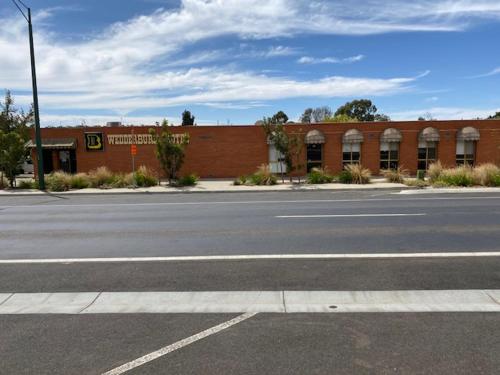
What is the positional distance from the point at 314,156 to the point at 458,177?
9.65 metres

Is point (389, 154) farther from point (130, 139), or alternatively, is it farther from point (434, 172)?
point (130, 139)

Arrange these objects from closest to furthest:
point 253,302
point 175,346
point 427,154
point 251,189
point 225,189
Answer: point 175,346, point 253,302, point 251,189, point 225,189, point 427,154

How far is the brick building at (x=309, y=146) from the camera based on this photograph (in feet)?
93.0

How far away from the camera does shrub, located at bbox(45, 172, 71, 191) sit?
76.3ft

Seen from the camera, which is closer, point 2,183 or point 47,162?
point 2,183

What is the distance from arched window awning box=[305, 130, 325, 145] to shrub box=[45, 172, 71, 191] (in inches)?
591

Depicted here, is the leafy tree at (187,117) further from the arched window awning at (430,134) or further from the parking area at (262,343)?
the parking area at (262,343)

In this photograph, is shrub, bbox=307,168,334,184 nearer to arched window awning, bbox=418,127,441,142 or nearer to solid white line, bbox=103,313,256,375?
arched window awning, bbox=418,127,441,142

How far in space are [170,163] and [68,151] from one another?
9.68 metres

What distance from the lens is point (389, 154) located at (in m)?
28.7

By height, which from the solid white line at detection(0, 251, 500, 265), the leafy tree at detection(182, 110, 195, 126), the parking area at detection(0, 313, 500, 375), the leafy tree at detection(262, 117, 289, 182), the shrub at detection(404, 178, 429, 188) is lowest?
the parking area at detection(0, 313, 500, 375)

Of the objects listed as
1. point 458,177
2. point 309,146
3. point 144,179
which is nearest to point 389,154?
point 309,146

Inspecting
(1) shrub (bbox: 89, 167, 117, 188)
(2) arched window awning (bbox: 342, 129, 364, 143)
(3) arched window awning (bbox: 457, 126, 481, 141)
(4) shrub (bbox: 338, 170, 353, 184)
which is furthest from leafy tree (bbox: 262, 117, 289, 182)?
(3) arched window awning (bbox: 457, 126, 481, 141)

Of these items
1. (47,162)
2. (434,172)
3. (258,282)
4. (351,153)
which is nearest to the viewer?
(258,282)
